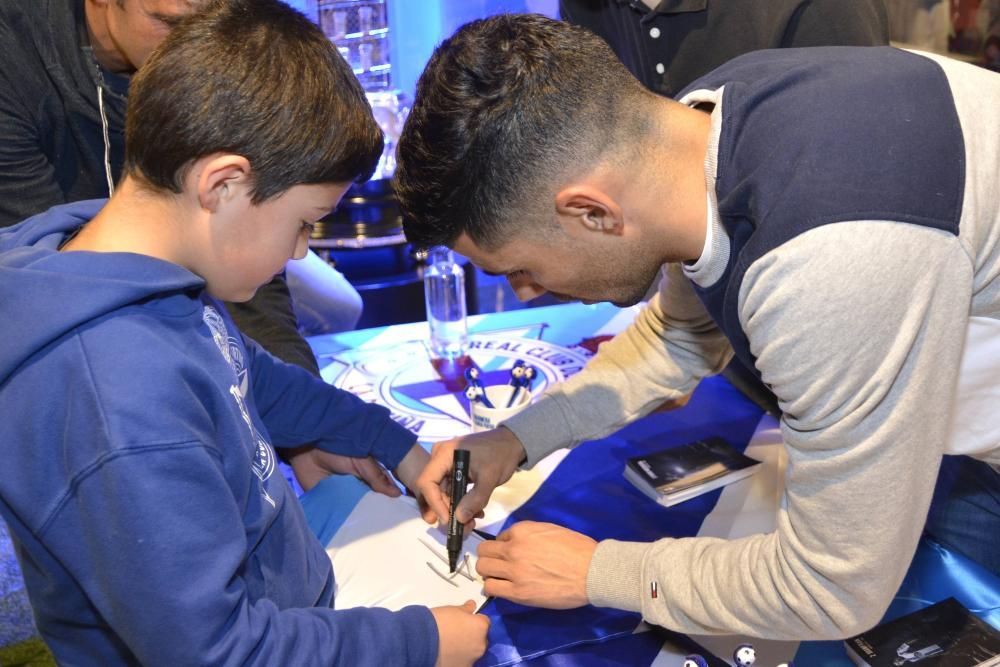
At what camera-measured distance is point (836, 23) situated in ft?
5.57

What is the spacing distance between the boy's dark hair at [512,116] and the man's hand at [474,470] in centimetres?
40

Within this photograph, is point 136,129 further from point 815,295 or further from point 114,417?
point 815,295

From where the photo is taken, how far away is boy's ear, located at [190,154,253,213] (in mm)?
875

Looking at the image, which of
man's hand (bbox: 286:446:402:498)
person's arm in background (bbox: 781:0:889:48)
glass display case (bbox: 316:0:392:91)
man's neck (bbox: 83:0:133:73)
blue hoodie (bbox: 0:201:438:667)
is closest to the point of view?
blue hoodie (bbox: 0:201:438:667)

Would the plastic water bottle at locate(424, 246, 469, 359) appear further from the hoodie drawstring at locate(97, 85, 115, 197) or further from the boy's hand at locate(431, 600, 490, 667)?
the boy's hand at locate(431, 600, 490, 667)

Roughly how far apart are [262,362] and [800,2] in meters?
1.25

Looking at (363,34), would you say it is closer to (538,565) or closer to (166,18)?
(166,18)

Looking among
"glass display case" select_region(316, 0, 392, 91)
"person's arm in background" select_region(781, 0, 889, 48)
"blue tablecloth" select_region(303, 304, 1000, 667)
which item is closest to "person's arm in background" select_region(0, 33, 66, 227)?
"blue tablecloth" select_region(303, 304, 1000, 667)

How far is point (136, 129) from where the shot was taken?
2.96 feet

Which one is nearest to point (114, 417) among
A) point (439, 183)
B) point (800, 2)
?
point (439, 183)

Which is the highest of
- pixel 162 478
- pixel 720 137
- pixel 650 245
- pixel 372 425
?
pixel 720 137

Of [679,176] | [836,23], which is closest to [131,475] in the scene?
[679,176]

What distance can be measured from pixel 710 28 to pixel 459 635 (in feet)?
4.61

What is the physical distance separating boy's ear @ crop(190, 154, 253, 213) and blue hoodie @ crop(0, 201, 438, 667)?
0.08 m
